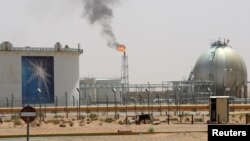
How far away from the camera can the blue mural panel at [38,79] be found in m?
72.1

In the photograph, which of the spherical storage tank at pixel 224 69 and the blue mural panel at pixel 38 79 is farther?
the spherical storage tank at pixel 224 69

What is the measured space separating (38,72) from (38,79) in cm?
95

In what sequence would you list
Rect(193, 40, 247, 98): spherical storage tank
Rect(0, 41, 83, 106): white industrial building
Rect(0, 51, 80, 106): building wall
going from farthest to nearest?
Rect(193, 40, 247, 98): spherical storage tank < Rect(0, 41, 83, 106): white industrial building < Rect(0, 51, 80, 106): building wall

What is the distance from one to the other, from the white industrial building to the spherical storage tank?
19.7 m

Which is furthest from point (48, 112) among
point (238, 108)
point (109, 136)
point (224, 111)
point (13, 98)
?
point (109, 136)

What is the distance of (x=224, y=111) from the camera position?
36.3 meters

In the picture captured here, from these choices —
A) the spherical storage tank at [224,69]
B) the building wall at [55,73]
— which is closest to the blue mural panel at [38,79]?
the building wall at [55,73]

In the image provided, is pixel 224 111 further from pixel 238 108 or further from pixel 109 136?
pixel 238 108

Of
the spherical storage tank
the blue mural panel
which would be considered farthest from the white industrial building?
the spherical storage tank

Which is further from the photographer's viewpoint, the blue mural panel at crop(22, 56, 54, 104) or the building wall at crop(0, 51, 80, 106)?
the blue mural panel at crop(22, 56, 54, 104)

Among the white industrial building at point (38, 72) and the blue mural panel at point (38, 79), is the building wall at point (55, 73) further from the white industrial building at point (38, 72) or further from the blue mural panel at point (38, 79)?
the blue mural panel at point (38, 79)

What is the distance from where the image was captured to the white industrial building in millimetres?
70625

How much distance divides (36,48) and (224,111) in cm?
4140

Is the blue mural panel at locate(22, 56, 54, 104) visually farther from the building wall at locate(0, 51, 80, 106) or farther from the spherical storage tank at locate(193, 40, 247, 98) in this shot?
the spherical storage tank at locate(193, 40, 247, 98)
